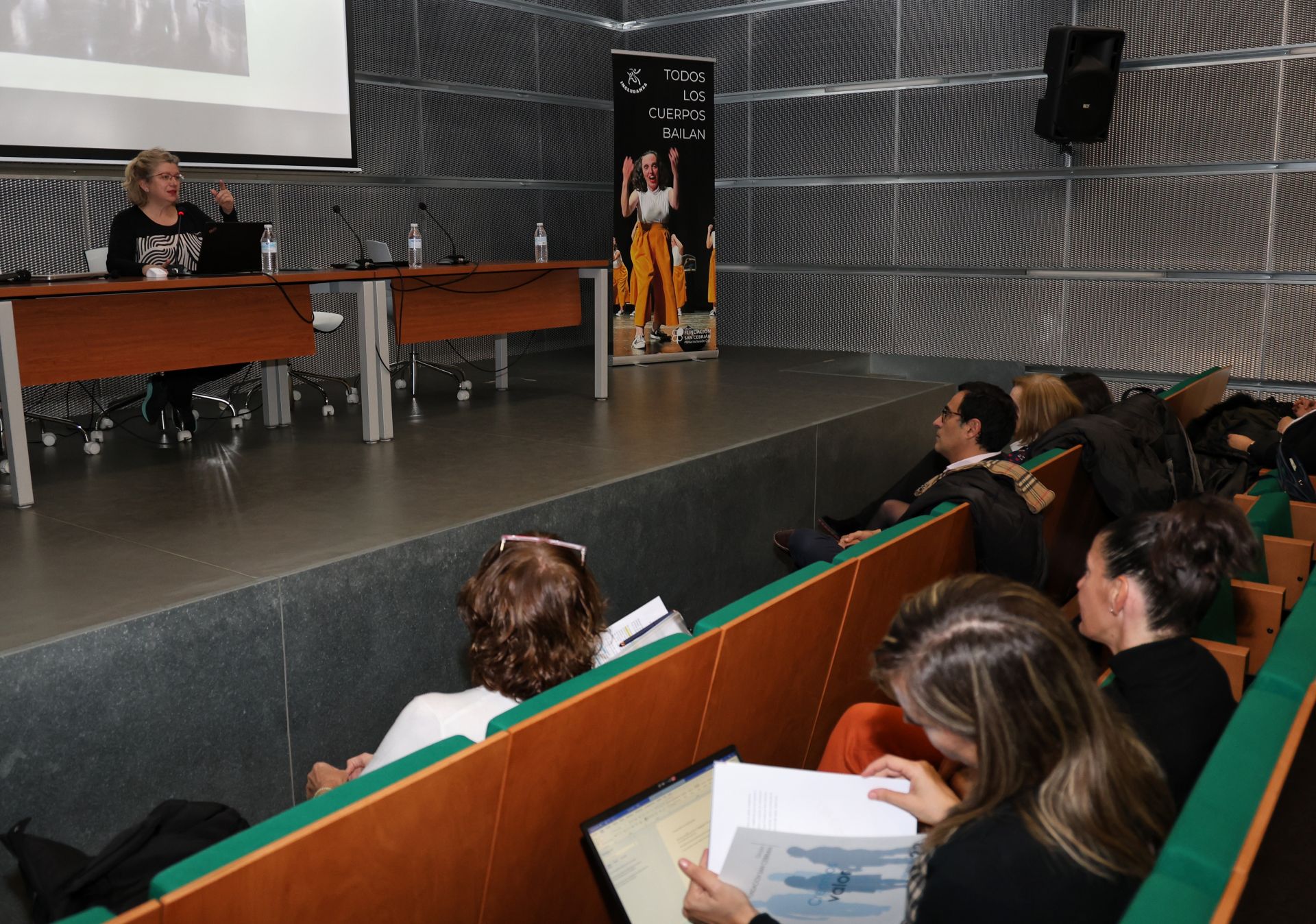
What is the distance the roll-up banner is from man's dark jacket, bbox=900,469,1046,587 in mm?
4241

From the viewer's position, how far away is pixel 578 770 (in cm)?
166

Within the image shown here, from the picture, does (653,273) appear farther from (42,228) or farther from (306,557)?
(306,557)

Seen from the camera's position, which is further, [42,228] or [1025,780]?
[42,228]

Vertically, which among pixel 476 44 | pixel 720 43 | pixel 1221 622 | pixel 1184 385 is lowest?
pixel 1221 622

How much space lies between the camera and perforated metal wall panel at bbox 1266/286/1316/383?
20.9 feet

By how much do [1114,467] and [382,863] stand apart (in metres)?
3.07

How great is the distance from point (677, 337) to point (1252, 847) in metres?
6.41

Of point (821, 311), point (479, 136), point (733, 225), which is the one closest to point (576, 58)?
point (479, 136)

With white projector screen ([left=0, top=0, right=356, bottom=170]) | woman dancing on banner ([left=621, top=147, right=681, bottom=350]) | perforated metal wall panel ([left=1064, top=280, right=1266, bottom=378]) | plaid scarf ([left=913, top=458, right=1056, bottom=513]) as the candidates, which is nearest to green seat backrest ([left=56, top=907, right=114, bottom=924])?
plaid scarf ([left=913, top=458, right=1056, bottom=513])

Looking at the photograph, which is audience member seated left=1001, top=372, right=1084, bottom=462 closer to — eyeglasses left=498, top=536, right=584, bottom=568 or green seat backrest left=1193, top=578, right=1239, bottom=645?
green seat backrest left=1193, top=578, right=1239, bottom=645

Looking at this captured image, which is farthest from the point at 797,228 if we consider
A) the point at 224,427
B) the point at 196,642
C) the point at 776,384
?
the point at 196,642

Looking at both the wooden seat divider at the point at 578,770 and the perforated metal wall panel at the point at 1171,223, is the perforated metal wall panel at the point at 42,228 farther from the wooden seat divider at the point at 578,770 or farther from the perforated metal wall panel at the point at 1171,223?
the perforated metal wall panel at the point at 1171,223

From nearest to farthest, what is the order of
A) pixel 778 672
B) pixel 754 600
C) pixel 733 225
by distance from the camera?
pixel 754 600, pixel 778 672, pixel 733 225

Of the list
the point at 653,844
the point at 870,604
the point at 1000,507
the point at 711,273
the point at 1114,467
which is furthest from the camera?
the point at 711,273
